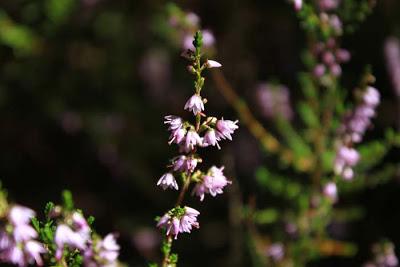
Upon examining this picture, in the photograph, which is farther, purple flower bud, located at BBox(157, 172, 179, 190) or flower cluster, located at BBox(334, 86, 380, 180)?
flower cluster, located at BBox(334, 86, 380, 180)

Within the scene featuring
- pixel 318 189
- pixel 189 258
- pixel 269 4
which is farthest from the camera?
pixel 269 4

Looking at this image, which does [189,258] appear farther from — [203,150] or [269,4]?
[269,4]

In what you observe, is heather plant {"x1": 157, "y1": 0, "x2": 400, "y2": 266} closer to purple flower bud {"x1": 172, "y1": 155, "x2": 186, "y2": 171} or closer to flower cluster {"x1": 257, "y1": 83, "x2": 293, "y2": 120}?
flower cluster {"x1": 257, "y1": 83, "x2": 293, "y2": 120}

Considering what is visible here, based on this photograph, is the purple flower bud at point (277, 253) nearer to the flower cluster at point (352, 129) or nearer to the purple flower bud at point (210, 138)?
the flower cluster at point (352, 129)

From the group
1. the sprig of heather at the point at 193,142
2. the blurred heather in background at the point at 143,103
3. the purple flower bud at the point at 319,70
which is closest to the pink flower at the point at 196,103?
the sprig of heather at the point at 193,142

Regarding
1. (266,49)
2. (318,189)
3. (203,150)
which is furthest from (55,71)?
(318,189)

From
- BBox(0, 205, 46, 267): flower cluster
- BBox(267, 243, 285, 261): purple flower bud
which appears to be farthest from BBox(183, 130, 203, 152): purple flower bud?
BBox(267, 243, 285, 261): purple flower bud
